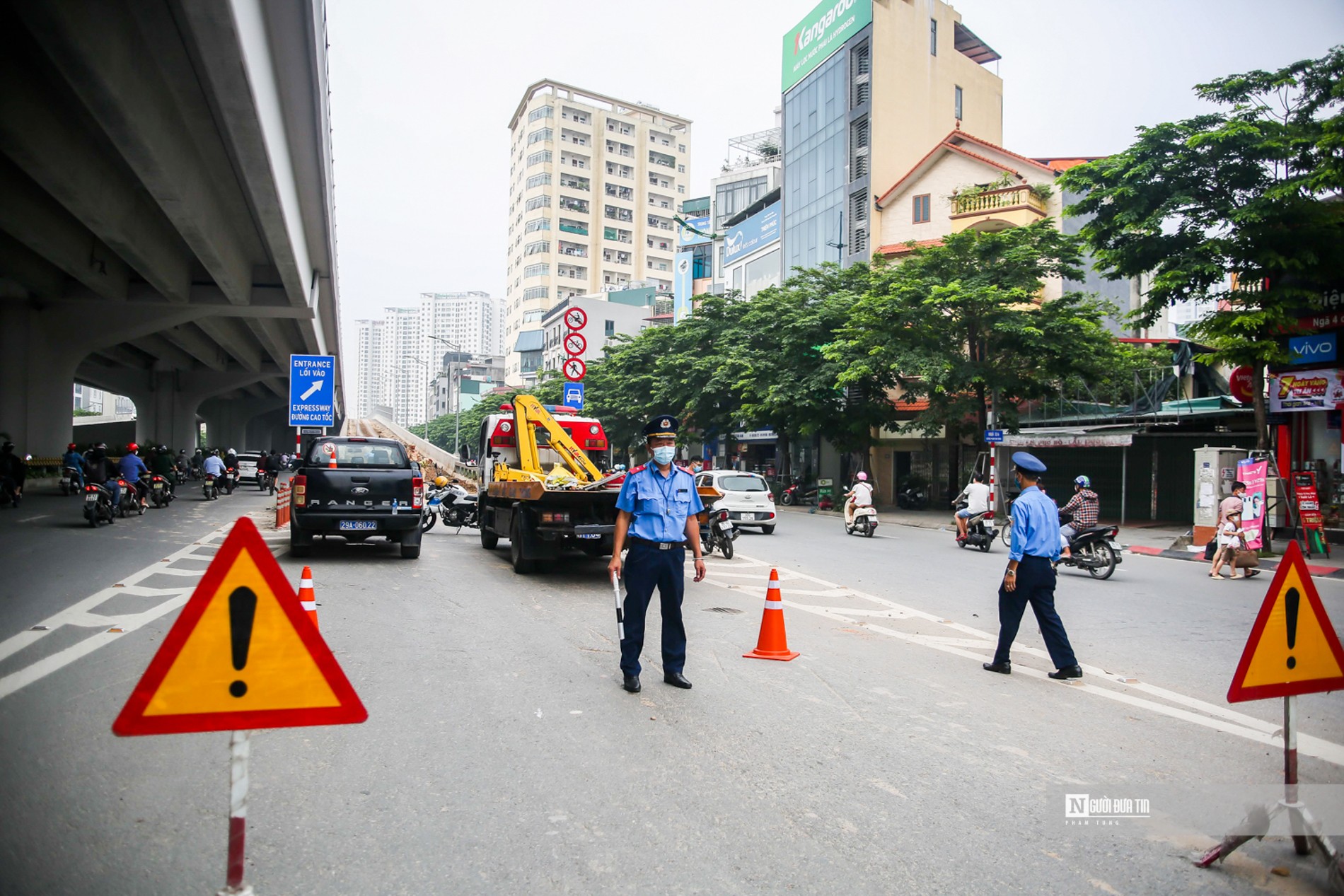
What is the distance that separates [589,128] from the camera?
4419 inches

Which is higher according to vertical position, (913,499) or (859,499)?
(859,499)

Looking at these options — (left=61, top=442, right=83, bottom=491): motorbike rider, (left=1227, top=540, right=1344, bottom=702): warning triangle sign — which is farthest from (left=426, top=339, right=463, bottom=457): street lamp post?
(left=1227, top=540, right=1344, bottom=702): warning triangle sign

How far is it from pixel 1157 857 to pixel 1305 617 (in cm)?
116

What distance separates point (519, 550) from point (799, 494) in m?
26.1

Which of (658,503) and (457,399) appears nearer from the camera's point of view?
(658,503)

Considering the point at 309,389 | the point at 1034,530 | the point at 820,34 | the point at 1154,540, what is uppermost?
the point at 820,34

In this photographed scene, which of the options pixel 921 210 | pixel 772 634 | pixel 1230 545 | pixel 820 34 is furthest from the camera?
pixel 820 34

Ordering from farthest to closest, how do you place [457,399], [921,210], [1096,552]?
[457,399], [921,210], [1096,552]

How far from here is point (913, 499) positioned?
107 ft

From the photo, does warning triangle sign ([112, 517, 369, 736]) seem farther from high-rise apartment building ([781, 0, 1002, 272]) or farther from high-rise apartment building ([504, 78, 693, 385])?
high-rise apartment building ([504, 78, 693, 385])

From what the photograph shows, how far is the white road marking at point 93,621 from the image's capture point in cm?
598

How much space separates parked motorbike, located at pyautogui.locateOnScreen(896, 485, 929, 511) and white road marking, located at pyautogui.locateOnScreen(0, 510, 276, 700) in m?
26.0

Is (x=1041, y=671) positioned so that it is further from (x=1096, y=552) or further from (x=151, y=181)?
(x=151, y=181)

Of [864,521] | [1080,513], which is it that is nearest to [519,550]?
[1080,513]
